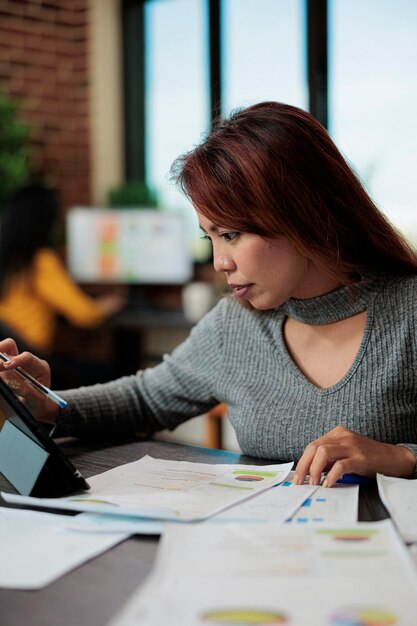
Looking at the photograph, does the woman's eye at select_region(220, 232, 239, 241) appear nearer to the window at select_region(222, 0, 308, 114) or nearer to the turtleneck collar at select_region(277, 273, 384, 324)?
the turtleneck collar at select_region(277, 273, 384, 324)

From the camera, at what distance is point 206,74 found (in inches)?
163

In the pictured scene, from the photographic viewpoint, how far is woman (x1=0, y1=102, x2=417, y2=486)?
48.5 inches

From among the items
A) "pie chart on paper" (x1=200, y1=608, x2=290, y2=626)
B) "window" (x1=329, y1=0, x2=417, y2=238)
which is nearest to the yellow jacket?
"window" (x1=329, y1=0, x2=417, y2=238)

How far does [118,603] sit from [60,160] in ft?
12.9

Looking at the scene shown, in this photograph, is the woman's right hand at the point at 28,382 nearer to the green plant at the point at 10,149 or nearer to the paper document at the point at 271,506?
the paper document at the point at 271,506

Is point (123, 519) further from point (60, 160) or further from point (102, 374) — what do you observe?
point (60, 160)

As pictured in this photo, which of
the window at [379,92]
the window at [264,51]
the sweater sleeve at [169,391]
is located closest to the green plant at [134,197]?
the window at [264,51]

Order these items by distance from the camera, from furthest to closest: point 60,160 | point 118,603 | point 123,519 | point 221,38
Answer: point 60,160, point 221,38, point 123,519, point 118,603

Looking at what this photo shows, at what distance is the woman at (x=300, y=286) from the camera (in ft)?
4.04

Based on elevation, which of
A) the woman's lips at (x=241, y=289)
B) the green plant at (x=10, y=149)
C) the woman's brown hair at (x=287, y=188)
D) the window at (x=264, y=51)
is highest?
the window at (x=264, y=51)

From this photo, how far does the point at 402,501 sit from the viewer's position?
3.03ft

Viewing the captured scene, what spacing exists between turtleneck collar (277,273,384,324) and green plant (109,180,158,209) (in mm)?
3009

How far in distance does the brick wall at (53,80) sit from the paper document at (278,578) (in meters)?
3.74

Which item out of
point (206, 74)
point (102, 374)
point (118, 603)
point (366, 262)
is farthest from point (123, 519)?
point (206, 74)
